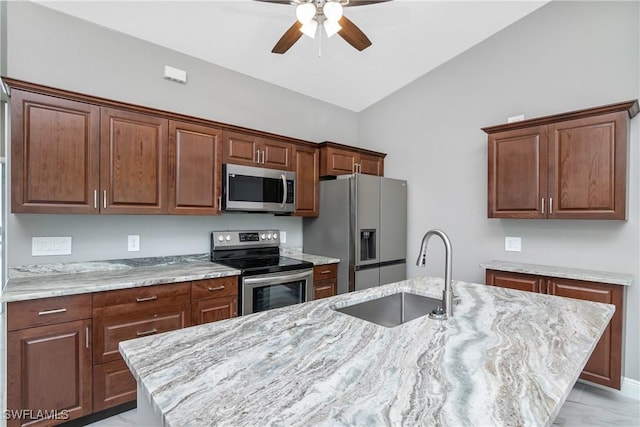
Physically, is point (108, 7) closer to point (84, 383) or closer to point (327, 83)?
point (327, 83)

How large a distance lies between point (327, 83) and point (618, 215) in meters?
2.95

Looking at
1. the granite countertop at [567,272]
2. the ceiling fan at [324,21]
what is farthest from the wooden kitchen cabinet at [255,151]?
the granite countertop at [567,272]

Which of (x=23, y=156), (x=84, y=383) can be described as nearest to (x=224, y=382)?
(x=84, y=383)

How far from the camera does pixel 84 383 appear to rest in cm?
198

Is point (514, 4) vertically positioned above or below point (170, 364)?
above

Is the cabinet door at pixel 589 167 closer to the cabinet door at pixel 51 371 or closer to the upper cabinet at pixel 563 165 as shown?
the upper cabinet at pixel 563 165

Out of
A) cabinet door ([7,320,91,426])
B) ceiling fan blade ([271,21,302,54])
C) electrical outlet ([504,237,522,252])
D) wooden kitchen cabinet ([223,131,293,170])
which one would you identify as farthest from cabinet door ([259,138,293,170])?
electrical outlet ([504,237,522,252])

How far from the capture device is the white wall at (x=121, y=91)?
2.23 meters

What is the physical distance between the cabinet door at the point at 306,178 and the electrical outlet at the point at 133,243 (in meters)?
1.45

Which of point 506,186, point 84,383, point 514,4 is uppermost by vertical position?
point 514,4

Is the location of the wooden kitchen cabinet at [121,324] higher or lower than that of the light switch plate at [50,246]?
lower

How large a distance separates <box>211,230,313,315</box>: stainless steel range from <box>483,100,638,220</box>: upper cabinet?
187cm

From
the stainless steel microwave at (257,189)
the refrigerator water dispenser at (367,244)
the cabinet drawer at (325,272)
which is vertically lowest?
the cabinet drawer at (325,272)

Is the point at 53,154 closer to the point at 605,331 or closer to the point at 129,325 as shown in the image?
the point at 129,325
